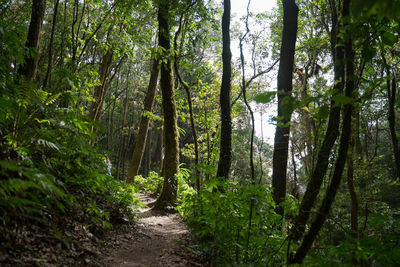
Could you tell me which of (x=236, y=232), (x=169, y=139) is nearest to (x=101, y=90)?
(x=169, y=139)

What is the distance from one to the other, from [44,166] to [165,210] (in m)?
4.89

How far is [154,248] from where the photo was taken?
445 cm

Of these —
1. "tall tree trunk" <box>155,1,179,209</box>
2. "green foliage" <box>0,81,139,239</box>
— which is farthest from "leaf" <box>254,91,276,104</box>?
"tall tree trunk" <box>155,1,179,209</box>

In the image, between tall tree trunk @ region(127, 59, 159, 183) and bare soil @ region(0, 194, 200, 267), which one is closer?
bare soil @ region(0, 194, 200, 267)

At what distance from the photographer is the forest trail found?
361 cm

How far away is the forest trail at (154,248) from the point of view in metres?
3.61

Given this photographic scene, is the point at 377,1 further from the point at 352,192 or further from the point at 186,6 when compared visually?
the point at 352,192

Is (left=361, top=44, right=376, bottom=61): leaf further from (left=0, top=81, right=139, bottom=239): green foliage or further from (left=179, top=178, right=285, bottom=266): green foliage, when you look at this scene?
(left=0, top=81, right=139, bottom=239): green foliage

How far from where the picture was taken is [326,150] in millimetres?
3008

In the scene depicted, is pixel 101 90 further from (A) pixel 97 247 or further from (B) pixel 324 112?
(B) pixel 324 112

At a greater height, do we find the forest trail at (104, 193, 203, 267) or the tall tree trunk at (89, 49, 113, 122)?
the tall tree trunk at (89, 49, 113, 122)

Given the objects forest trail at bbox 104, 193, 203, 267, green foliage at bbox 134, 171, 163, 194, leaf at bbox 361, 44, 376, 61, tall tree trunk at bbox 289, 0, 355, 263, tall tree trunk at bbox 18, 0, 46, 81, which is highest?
tall tree trunk at bbox 18, 0, 46, 81

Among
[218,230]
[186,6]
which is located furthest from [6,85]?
[186,6]

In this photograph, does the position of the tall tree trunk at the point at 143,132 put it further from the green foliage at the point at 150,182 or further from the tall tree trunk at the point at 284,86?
the tall tree trunk at the point at 284,86
